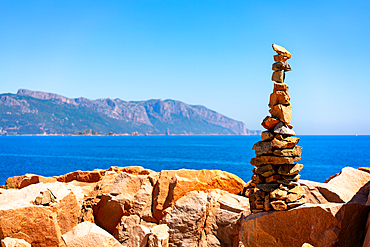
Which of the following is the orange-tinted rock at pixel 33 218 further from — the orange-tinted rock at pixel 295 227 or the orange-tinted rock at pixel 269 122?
the orange-tinted rock at pixel 269 122

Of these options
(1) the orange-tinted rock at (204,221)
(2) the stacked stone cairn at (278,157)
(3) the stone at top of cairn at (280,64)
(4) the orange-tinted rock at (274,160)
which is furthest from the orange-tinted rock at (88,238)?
(3) the stone at top of cairn at (280,64)

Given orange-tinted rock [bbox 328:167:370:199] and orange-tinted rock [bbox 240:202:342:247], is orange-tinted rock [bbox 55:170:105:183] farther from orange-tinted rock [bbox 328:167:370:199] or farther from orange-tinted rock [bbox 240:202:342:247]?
orange-tinted rock [bbox 328:167:370:199]

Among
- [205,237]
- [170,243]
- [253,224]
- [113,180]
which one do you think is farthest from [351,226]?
[113,180]

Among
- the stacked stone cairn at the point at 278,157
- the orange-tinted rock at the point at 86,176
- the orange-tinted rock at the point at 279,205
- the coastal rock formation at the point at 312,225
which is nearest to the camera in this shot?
the coastal rock formation at the point at 312,225

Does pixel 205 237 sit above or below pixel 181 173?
below

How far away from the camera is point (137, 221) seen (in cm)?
1494

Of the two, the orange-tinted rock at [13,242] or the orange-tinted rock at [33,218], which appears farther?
the orange-tinted rock at [33,218]

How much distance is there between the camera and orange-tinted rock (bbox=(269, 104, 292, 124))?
10984 mm

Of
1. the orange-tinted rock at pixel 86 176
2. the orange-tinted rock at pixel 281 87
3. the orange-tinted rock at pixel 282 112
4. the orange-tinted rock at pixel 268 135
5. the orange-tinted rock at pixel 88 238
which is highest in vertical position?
the orange-tinted rock at pixel 281 87

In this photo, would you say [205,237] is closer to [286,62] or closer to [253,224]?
[253,224]

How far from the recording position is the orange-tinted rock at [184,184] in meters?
14.8

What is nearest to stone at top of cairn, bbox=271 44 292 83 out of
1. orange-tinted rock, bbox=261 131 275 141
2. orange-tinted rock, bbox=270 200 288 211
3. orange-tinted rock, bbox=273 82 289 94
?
orange-tinted rock, bbox=273 82 289 94

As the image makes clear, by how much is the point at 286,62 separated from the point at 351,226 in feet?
18.0

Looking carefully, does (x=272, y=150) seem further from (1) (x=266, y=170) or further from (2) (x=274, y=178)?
(2) (x=274, y=178)
